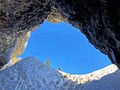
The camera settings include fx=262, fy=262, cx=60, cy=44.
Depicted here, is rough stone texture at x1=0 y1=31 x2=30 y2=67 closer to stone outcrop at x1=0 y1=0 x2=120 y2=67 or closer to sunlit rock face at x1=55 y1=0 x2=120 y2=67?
stone outcrop at x1=0 y1=0 x2=120 y2=67

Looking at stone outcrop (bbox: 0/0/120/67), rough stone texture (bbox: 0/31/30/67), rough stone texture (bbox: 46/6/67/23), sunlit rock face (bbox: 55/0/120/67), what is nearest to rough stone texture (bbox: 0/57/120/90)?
rough stone texture (bbox: 0/31/30/67)

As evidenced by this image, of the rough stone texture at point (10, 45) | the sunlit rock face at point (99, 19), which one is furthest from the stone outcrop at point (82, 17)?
the rough stone texture at point (10, 45)

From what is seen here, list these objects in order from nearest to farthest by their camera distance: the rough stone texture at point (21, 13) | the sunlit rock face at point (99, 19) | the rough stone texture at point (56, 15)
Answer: the sunlit rock face at point (99, 19)
the rough stone texture at point (21, 13)
the rough stone texture at point (56, 15)

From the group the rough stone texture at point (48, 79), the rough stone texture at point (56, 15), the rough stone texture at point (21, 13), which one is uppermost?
the rough stone texture at point (21, 13)

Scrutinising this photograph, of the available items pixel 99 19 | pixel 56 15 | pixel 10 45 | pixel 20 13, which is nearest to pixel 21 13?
pixel 20 13

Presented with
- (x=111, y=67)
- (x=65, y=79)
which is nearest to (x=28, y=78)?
(x=65, y=79)

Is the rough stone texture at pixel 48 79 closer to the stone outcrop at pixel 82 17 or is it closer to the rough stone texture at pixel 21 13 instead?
the stone outcrop at pixel 82 17
